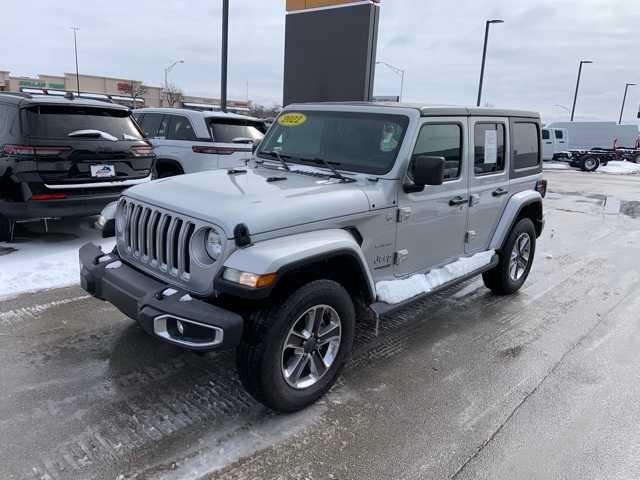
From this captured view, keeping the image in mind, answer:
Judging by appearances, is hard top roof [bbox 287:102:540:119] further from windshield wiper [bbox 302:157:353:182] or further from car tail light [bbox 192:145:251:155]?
car tail light [bbox 192:145:251:155]

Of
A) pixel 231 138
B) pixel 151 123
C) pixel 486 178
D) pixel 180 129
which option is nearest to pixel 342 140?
pixel 486 178

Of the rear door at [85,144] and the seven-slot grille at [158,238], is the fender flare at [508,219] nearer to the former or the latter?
the seven-slot grille at [158,238]

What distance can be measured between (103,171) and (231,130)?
10.1ft

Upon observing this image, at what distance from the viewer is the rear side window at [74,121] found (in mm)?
5809

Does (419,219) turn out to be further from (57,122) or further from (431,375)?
(57,122)

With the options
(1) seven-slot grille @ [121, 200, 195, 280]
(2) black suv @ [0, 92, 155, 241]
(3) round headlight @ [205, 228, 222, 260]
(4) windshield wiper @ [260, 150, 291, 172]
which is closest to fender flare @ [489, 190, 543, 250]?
(4) windshield wiper @ [260, 150, 291, 172]

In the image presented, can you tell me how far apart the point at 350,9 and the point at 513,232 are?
699cm

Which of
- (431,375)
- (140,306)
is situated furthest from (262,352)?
(431,375)

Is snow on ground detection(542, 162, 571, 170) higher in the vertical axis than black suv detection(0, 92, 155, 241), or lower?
lower

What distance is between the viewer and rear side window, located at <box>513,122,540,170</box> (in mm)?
5211

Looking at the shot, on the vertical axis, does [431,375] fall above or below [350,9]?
below

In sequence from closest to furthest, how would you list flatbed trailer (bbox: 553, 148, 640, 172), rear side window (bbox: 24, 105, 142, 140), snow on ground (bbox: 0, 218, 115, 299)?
1. snow on ground (bbox: 0, 218, 115, 299)
2. rear side window (bbox: 24, 105, 142, 140)
3. flatbed trailer (bbox: 553, 148, 640, 172)

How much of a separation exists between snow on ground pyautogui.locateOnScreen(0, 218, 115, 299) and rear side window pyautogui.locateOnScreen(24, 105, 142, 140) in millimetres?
1409

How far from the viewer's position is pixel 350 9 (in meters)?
10.3
